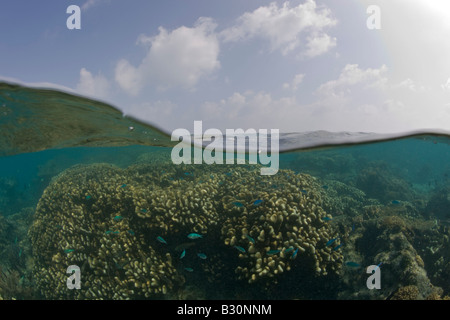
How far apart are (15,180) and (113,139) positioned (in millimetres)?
17129

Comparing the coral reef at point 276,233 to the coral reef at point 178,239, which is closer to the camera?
the coral reef at point 276,233

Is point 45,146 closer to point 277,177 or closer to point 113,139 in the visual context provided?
point 113,139

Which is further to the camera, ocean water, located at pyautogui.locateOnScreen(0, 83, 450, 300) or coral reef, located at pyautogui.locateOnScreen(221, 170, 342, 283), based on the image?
ocean water, located at pyautogui.locateOnScreen(0, 83, 450, 300)

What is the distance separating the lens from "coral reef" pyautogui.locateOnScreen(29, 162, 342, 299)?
6203 millimetres

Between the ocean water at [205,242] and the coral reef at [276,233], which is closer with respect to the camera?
the coral reef at [276,233]

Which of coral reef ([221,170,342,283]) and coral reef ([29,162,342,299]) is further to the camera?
coral reef ([29,162,342,299])

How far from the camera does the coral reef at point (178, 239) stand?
6.20 meters

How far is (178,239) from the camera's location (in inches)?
279

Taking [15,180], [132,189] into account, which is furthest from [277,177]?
[15,180]

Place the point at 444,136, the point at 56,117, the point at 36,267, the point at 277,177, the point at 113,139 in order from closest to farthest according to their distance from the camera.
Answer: the point at 36,267, the point at 277,177, the point at 56,117, the point at 444,136, the point at 113,139

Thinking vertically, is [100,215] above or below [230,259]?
above

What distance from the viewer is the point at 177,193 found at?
792 centimetres
